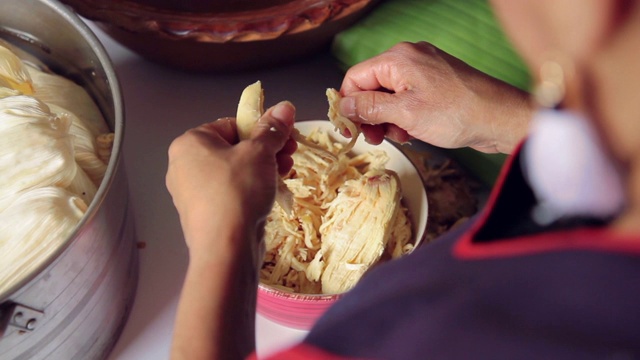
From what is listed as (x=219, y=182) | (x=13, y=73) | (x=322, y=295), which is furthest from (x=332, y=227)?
(x=13, y=73)

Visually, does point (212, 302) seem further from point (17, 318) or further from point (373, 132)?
point (373, 132)

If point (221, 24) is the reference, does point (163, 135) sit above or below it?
below

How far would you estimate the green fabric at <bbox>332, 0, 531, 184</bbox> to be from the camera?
543 millimetres

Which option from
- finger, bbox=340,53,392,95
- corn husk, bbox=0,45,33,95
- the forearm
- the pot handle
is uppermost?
corn husk, bbox=0,45,33,95

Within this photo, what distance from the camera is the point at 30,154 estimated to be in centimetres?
43

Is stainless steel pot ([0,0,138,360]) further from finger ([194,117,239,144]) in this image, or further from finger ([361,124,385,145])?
finger ([361,124,385,145])

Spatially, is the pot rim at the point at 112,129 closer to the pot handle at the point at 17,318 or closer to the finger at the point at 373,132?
the pot handle at the point at 17,318

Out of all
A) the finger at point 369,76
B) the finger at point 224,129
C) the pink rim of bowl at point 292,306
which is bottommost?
the pink rim of bowl at point 292,306

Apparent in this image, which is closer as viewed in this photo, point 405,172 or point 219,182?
point 219,182

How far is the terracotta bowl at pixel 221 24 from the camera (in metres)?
0.52

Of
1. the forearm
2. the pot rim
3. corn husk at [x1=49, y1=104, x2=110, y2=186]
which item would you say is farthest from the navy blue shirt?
corn husk at [x1=49, y1=104, x2=110, y2=186]

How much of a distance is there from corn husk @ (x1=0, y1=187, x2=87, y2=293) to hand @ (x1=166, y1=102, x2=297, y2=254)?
11cm

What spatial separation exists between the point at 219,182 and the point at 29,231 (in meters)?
0.16

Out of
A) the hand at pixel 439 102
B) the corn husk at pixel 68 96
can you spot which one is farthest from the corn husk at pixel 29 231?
the hand at pixel 439 102
